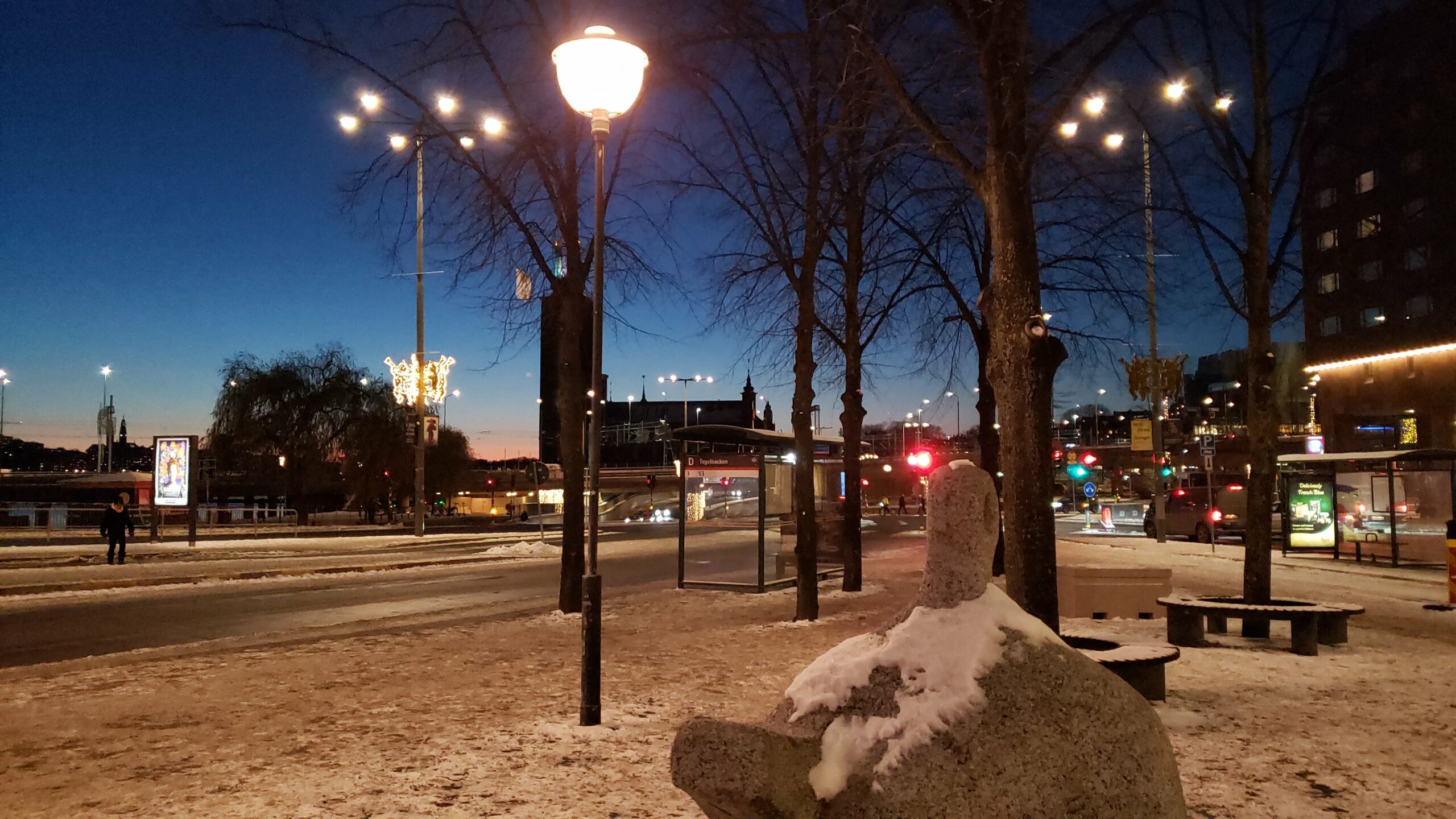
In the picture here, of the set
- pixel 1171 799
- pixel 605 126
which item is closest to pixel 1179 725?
pixel 1171 799

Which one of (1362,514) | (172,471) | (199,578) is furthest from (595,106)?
(1362,514)

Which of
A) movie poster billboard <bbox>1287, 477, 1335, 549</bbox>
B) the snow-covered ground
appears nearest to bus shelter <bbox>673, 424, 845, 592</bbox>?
the snow-covered ground

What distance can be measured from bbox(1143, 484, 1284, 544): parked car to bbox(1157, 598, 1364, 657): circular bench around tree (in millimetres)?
22903

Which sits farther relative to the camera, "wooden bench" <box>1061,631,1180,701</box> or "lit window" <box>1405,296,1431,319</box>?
"lit window" <box>1405,296,1431,319</box>

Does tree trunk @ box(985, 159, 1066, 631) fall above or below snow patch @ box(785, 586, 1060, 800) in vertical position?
above

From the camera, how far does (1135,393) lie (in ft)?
95.6

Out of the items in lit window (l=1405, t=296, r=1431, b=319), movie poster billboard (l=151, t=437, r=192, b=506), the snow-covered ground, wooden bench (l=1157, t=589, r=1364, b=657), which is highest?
lit window (l=1405, t=296, r=1431, b=319)

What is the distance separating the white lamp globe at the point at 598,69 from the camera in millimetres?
7422

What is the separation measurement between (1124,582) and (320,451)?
4651 centimetres

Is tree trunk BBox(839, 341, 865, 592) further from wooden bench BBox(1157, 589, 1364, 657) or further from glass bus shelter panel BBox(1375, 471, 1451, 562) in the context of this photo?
glass bus shelter panel BBox(1375, 471, 1451, 562)

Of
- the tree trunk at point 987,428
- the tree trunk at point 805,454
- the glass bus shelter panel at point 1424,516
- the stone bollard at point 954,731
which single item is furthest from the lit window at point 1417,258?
the stone bollard at point 954,731

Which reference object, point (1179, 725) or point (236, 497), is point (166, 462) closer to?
point (1179, 725)

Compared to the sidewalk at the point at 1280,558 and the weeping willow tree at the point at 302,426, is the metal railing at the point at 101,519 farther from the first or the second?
the sidewalk at the point at 1280,558

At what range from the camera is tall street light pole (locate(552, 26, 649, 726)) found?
713 cm
